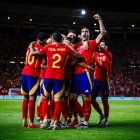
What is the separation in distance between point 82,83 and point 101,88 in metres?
2.01

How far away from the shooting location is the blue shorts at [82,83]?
1066 cm

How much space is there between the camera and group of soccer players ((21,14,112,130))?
33.6 feet

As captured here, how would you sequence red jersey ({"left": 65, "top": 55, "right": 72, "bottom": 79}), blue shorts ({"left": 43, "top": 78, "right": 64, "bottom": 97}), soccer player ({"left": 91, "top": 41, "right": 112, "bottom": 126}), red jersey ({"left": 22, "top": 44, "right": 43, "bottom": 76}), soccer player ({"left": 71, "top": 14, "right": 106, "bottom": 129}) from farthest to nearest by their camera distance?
soccer player ({"left": 91, "top": 41, "right": 112, "bottom": 126}) → red jersey ({"left": 22, "top": 44, "right": 43, "bottom": 76}) → red jersey ({"left": 65, "top": 55, "right": 72, "bottom": 79}) → soccer player ({"left": 71, "top": 14, "right": 106, "bottom": 129}) → blue shorts ({"left": 43, "top": 78, "right": 64, "bottom": 97})

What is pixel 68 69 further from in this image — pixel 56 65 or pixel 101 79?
pixel 101 79

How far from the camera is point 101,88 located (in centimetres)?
1262

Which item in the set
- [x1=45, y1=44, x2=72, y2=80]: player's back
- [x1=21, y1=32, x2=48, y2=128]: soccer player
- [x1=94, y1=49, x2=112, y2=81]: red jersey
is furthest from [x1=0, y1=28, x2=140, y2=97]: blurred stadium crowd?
[x1=45, y1=44, x2=72, y2=80]: player's back

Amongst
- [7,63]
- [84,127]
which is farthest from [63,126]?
[7,63]

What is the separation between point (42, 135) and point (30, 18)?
145 feet

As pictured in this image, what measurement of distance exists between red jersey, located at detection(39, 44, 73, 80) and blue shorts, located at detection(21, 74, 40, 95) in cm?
76

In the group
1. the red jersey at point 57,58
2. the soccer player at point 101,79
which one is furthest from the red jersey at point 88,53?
the soccer player at point 101,79

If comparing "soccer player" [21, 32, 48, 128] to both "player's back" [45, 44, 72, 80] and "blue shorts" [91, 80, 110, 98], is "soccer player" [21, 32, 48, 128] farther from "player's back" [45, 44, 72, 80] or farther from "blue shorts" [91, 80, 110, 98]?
"blue shorts" [91, 80, 110, 98]

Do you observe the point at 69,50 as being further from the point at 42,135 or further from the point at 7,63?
the point at 7,63

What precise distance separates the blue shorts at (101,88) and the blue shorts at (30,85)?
224 centimetres

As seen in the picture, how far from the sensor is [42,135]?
8.94 meters
